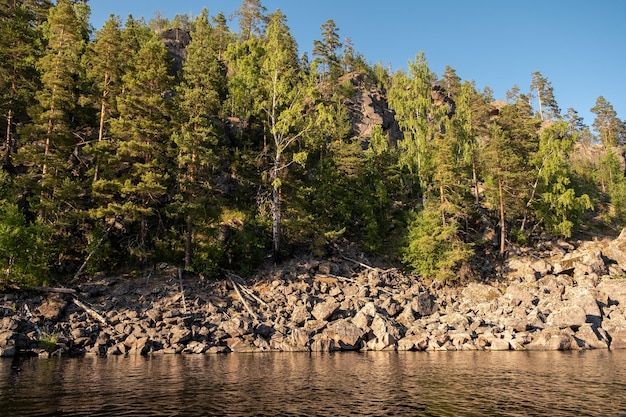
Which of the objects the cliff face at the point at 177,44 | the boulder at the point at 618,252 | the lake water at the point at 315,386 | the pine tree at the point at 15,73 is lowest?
the lake water at the point at 315,386

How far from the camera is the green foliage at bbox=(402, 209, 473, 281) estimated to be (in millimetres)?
44250

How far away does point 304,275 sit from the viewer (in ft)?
132

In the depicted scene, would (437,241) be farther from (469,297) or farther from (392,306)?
(392,306)

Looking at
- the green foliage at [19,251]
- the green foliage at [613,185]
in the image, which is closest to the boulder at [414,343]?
the green foliage at [19,251]

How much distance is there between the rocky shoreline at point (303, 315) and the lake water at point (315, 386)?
3722mm

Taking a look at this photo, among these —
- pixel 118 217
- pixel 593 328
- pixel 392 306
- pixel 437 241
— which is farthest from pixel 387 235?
pixel 118 217

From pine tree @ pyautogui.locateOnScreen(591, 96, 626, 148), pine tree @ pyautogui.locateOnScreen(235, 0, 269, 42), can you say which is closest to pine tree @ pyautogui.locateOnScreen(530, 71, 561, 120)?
pine tree @ pyautogui.locateOnScreen(591, 96, 626, 148)

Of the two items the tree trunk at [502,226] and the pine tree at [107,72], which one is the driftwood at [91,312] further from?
the tree trunk at [502,226]

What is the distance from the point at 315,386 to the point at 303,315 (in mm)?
16030

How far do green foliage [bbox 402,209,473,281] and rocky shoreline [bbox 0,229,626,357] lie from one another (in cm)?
305

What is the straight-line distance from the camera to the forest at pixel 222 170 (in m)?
36.3

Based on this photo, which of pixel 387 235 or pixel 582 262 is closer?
pixel 582 262

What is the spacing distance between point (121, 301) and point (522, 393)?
28.4 metres

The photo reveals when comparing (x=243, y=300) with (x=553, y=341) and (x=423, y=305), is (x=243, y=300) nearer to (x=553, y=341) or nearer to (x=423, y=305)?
(x=423, y=305)
